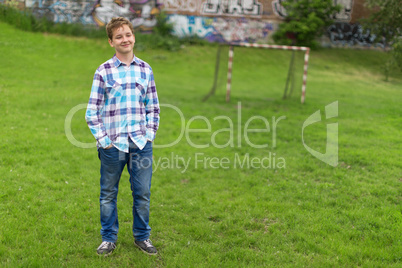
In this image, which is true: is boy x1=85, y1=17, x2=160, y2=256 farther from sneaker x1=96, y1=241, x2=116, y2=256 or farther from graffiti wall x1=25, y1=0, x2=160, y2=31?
graffiti wall x1=25, y1=0, x2=160, y2=31

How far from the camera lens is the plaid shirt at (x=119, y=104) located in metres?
3.57

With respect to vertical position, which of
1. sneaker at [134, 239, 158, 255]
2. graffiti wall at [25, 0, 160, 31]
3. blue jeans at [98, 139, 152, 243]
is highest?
graffiti wall at [25, 0, 160, 31]

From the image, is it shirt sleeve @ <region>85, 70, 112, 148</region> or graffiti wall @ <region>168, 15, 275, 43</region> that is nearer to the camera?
shirt sleeve @ <region>85, 70, 112, 148</region>

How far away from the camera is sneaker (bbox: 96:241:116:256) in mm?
3873

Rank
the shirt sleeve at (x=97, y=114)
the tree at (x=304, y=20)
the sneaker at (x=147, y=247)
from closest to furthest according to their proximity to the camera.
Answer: the shirt sleeve at (x=97, y=114) < the sneaker at (x=147, y=247) < the tree at (x=304, y=20)

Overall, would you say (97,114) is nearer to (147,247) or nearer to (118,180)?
(118,180)

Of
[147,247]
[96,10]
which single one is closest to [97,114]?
[147,247]

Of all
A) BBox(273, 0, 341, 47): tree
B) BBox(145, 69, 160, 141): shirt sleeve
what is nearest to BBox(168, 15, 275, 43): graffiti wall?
BBox(273, 0, 341, 47): tree

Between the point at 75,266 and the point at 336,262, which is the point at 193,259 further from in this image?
the point at 336,262

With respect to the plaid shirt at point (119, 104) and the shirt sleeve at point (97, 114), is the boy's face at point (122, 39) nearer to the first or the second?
the plaid shirt at point (119, 104)

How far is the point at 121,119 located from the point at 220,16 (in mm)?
25410

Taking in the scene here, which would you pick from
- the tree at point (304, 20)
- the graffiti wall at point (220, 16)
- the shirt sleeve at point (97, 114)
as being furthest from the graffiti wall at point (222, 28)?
the shirt sleeve at point (97, 114)

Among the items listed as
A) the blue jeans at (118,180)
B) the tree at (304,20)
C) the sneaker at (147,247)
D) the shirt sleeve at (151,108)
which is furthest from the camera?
the tree at (304,20)

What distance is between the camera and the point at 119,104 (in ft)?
12.0
